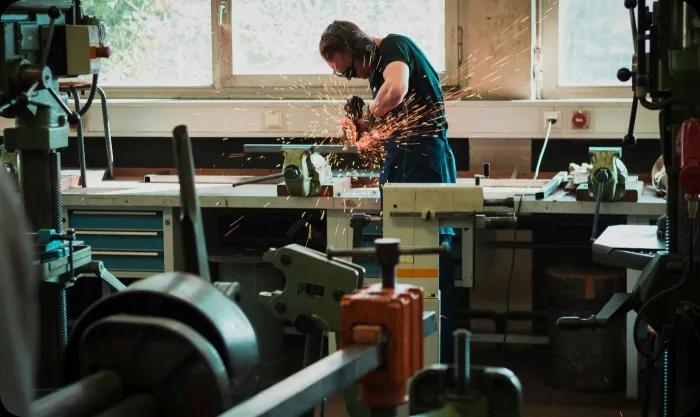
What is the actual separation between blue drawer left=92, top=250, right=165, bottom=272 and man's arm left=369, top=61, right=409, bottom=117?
118 centimetres

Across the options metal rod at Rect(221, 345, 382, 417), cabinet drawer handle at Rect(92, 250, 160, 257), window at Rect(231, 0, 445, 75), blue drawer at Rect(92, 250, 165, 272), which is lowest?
blue drawer at Rect(92, 250, 165, 272)

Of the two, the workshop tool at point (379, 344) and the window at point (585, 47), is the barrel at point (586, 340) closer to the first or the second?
the window at point (585, 47)

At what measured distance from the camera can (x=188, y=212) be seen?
1.66 metres

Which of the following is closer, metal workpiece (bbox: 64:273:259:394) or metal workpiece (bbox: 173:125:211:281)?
metal workpiece (bbox: 64:273:259:394)

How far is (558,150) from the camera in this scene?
194 inches

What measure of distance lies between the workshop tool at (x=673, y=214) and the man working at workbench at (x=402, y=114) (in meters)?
1.28

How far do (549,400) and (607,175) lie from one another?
93cm

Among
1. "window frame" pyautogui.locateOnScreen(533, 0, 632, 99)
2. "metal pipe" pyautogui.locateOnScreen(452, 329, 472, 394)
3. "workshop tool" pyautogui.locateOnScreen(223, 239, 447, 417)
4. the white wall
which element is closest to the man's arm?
the white wall

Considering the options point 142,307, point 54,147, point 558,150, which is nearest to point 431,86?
point 558,150

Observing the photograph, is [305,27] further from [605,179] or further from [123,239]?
[605,179]

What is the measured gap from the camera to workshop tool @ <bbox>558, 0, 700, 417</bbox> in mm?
2426

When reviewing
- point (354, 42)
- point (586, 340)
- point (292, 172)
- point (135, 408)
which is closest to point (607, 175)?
point (586, 340)

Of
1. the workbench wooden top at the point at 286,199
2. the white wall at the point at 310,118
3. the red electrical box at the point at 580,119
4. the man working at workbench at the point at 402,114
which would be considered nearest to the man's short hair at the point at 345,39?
the man working at workbench at the point at 402,114

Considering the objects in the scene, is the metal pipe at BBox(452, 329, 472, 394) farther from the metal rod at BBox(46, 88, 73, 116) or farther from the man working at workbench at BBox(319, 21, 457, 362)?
the man working at workbench at BBox(319, 21, 457, 362)
